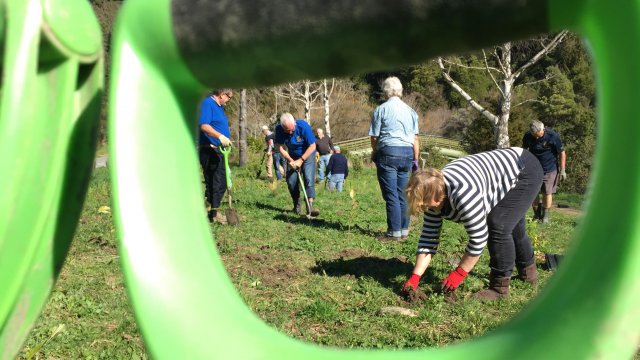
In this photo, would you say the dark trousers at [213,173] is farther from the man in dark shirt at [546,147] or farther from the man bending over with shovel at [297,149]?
the man in dark shirt at [546,147]

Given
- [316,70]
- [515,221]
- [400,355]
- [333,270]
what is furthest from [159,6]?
[333,270]

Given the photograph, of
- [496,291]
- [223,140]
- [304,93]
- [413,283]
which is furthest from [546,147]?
[304,93]

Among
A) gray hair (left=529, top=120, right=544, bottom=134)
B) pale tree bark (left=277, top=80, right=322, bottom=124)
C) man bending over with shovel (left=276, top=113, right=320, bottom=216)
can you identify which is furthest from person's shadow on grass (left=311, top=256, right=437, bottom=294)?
pale tree bark (left=277, top=80, right=322, bottom=124)

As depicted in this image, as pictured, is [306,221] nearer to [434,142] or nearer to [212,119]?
[212,119]

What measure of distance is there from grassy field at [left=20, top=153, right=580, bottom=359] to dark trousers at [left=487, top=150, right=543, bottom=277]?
27cm

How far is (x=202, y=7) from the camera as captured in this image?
0.69 meters

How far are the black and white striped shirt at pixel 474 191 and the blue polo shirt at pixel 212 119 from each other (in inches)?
130

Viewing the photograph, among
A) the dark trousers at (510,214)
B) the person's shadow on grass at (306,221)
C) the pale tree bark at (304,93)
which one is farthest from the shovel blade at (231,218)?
the pale tree bark at (304,93)

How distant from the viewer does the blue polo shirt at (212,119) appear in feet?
21.4

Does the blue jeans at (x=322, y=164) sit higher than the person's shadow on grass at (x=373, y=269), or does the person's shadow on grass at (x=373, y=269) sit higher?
the blue jeans at (x=322, y=164)

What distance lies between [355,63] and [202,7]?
187 millimetres

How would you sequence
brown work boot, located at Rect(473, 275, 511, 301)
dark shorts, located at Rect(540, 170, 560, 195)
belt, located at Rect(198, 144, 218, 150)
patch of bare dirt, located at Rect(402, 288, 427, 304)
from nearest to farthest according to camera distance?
patch of bare dirt, located at Rect(402, 288, 427, 304) < brown work boot, located at Rect(473, 275, 511, 301) < belt, located at Rect(198, 144, 218, 150) < dark shorts, located at Rect(540, 170, 560, 195)

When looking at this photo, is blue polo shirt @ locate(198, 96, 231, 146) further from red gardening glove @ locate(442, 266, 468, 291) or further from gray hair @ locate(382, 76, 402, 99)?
red gardening glove @ locate(442, 266, 468, 291)

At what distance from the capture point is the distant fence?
1111 inches
